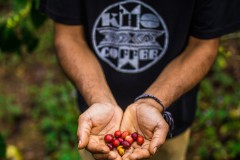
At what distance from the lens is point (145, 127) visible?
1719 millimetres

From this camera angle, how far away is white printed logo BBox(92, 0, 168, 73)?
193 centimetres

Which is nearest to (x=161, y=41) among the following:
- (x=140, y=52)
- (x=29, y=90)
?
(x=140, y=52)

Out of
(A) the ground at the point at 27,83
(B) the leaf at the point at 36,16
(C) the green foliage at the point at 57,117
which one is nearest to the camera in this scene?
(B) the leaf at the point at 36,16

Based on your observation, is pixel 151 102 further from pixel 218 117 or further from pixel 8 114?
pixel 8 114

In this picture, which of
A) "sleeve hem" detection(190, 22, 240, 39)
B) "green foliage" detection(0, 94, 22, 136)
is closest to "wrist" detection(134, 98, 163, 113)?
"sleeve hem" detection(190, 22, 240, 39)

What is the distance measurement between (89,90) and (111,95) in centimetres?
10

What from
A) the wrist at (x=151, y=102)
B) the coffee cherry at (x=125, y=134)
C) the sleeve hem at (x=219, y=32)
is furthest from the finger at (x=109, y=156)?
the sleeve hem at (x=219, y=32)

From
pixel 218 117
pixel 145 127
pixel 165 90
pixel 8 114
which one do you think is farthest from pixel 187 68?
pixel 8 114

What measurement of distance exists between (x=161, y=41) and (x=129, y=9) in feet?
0.70

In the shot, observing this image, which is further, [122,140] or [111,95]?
[111,95]

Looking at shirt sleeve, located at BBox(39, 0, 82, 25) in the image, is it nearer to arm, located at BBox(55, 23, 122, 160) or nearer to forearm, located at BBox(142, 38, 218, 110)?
arm, located at BBox(55, 23, 122, 160)

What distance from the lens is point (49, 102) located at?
396cm

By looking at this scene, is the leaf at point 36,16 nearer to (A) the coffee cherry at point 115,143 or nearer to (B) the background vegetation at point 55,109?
(B) the background vegetation at point 55,109

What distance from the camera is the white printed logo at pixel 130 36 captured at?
6.32ft
